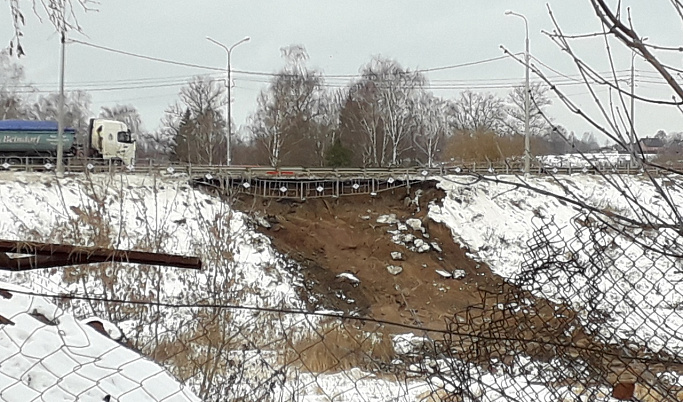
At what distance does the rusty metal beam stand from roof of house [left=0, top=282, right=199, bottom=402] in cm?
11

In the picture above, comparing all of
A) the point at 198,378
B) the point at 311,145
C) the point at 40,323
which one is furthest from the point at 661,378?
the point at 311,145

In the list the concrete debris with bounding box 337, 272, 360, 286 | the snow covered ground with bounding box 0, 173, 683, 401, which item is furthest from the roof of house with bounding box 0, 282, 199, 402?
the concrete debris with bounding box 337, 272, 360, 286

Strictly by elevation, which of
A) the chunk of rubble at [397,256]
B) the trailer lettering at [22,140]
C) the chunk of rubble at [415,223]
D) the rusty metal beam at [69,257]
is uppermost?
the trailer lettering at [22,140]

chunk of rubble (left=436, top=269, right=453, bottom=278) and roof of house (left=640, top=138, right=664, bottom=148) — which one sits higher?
roof of house (left=640, top=138, right=664, bottom=148)

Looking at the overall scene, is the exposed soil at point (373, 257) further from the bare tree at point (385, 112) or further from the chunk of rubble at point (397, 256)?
the bare tree at point (385, 112)

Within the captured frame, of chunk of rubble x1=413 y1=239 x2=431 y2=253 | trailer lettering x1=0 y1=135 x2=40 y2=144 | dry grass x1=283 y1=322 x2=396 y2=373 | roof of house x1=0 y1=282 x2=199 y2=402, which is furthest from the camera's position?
trailer lettering x1=0 y1=135 x2=40 y2=144

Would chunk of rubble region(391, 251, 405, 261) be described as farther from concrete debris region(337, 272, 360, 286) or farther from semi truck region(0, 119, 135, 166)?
semi truck region(0, 119, 135, 166)

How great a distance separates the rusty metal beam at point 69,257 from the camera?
2.14 meters

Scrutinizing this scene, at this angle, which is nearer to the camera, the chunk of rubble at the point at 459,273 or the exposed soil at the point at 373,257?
the exposed soil at the point at 373,257

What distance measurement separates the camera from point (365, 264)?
1773 cm

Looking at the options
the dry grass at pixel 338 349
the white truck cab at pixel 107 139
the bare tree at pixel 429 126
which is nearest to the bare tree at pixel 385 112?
the bare tree at pixel 429 126

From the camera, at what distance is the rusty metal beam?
214 cm

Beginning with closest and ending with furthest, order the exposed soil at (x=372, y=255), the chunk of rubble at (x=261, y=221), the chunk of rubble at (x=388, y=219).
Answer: the exposed soil at (x=372, y=255) < the chunk of rubble at (x=261, y=221) < the chunk of rubble at (x=388, y=219)

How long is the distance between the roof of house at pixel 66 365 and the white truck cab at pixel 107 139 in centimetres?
2484
